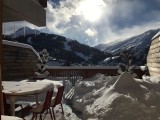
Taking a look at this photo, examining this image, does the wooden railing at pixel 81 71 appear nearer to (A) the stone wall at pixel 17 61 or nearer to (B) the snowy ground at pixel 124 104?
(A) the stone wall at pixel 17 61

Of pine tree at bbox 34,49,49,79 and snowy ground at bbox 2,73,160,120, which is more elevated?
pine tree at bbox 34,49,49,79

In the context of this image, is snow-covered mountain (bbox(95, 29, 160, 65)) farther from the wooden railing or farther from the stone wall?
the stone wall

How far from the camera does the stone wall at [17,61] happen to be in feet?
39.2

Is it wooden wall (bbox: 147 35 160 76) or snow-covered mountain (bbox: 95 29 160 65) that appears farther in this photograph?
snow-covered mountain (bbox: 95 29 160 65)

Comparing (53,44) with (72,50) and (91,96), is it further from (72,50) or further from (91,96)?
(91,96)

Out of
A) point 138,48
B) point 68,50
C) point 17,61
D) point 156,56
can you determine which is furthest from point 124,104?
point 138,48

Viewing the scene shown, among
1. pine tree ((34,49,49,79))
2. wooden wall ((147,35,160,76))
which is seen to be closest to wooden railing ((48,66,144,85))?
pine tree ((34,49,49,79))

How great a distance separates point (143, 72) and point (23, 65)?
6.17 metres

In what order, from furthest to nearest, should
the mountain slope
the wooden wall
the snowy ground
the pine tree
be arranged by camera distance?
the mountain slope < the pine tree < the wooden wall < the snowy ground

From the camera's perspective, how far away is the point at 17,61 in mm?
13516

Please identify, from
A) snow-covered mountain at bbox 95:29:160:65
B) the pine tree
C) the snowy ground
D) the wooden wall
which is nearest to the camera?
the snowy ground

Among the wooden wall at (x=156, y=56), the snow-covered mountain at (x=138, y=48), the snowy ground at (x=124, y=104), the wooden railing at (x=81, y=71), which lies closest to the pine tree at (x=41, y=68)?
the wooden railing at (x=81, y=71)

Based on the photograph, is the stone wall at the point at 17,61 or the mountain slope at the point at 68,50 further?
the mountain slope at the point at 68,50

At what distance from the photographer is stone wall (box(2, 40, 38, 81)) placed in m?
11.9
